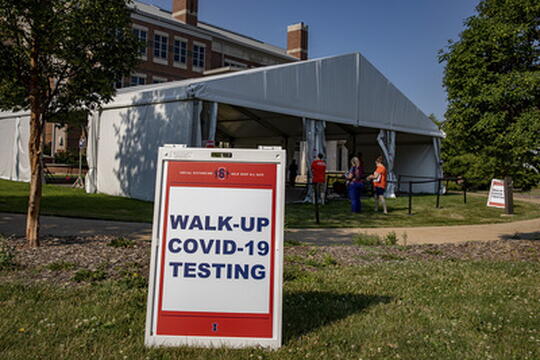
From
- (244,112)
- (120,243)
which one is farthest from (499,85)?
(244,112)

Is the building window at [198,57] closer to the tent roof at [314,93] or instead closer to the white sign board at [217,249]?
the tent roof at [314,93]

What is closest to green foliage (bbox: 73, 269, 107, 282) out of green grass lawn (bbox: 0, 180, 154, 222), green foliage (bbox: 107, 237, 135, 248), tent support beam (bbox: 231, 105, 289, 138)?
green foliage (bbox: 107, 237, 135, 248)

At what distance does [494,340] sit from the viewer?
3555 millimetres

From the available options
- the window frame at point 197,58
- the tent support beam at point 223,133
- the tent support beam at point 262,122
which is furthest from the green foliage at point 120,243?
the window frame at point 197,58

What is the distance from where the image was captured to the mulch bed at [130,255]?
202 inches

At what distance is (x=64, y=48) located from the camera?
6582 millimetres

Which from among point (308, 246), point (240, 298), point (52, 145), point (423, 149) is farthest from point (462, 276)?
point (52, 145)

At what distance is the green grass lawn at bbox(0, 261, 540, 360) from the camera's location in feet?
10.5

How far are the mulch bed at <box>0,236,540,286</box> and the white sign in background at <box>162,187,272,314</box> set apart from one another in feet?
6.43

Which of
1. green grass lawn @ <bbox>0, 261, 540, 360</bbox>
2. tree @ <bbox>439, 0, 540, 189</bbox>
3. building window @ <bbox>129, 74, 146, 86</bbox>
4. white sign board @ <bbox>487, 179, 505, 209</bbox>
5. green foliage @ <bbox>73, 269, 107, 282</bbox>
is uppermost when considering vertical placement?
building window @ <bbox>129, 74, 146, 86</bbox>

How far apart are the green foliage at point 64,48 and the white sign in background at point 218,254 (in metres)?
4.15

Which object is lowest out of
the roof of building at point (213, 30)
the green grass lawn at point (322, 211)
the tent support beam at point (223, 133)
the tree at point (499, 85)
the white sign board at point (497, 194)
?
the green grass lawn at point (322, 211)

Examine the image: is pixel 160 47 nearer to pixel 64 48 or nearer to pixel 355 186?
pixel 355 186

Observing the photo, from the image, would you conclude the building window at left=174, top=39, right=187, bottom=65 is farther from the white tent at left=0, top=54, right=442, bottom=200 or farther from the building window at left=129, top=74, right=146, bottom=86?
the white tent at left=0, top=54, right=442, bottom=200
